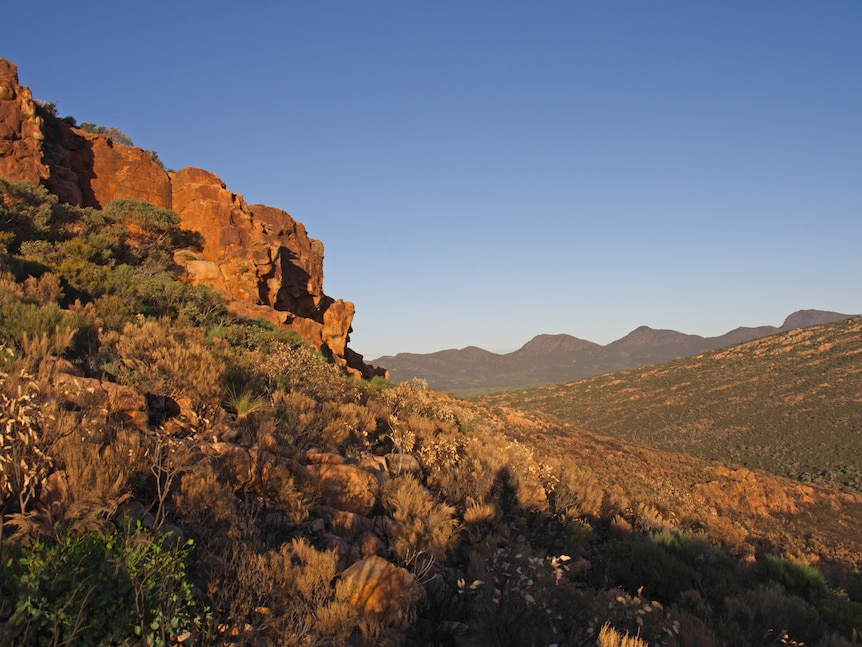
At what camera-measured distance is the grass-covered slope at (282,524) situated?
3.20m

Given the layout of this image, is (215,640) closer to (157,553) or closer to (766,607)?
(157,553)

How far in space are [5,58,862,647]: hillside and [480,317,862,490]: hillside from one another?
25507mm

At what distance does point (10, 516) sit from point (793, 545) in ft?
65.0

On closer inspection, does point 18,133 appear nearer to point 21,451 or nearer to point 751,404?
point 21,451

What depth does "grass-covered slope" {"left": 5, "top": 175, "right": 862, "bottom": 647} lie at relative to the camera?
320cm

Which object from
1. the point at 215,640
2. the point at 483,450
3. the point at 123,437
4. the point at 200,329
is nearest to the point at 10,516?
the point at 123,437

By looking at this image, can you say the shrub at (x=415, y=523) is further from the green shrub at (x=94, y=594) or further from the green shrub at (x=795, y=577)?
the green shrub at (x=795, y=577)

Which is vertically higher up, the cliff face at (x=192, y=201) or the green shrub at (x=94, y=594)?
the cliff face at (x=192, y=201)

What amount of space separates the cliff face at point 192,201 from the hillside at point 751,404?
20.4 metres

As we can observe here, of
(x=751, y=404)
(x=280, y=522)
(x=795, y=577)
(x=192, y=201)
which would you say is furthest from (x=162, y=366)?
(x=751, y=404)

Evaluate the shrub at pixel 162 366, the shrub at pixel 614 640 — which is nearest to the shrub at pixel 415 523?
the shrub at pixel 614 640

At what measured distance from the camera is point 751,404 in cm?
4656

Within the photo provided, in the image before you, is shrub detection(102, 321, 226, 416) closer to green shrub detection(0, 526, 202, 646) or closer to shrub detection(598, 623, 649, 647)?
green shrub detection(0, 526, 202, 646)

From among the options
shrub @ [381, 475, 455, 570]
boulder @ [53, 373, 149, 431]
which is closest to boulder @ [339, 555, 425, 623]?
shrub @ [381, 475, 455, 570]
